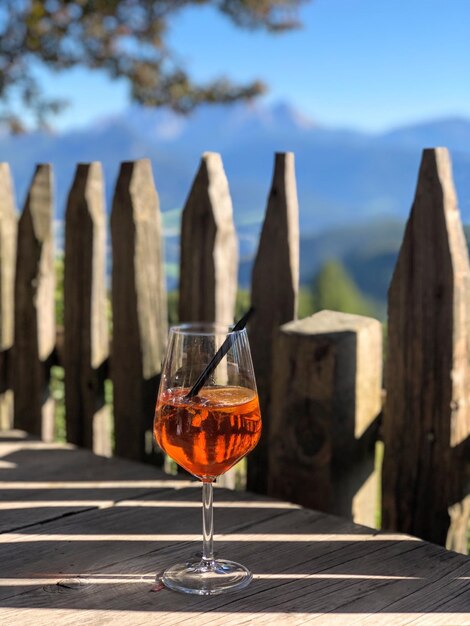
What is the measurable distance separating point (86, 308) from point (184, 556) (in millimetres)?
1413

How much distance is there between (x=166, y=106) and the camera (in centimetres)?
898

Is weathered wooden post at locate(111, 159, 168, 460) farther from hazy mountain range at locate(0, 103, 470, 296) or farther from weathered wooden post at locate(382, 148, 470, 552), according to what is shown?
weathered wooden post at locate(382, 148, 470, 552)

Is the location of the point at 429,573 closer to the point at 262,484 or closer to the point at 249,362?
the point at 249,362

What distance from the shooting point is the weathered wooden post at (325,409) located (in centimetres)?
196

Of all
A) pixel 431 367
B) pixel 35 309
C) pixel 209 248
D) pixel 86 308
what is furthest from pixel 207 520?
pixel 35 309

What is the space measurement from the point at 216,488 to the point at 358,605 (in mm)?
664

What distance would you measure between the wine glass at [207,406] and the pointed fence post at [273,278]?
2.96ft

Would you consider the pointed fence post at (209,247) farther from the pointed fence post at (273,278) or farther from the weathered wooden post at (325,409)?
the weathered wooden post at (325,409)

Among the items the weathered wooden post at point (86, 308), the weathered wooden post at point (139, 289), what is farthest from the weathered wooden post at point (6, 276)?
the weathered wooden post at point (139, 289)

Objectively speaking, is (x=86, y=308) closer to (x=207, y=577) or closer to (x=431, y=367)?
(x=431, y=367)

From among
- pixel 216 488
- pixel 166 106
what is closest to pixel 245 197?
pixel 216 488

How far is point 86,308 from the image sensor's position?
2.73 metres

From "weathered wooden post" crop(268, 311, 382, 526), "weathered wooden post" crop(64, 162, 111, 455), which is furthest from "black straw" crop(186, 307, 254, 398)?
"weathered wooden post" crop(64, 162, 111, 455)

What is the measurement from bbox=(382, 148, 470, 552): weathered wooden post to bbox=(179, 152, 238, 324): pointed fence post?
548 millimetres
